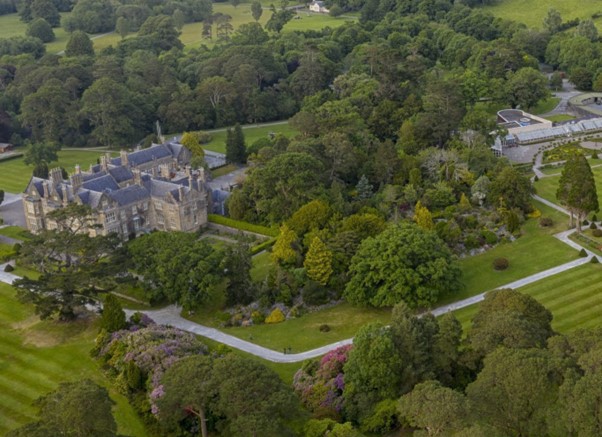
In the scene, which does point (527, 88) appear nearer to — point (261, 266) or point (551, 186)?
point (551, 186)

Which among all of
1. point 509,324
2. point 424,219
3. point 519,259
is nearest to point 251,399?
point 509,324

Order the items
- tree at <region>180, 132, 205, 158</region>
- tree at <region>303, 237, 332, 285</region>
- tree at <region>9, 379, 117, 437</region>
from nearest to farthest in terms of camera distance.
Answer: tree at <region>9, 379, 117, 437</region> < tree at <region>303, 237, 332, 285</region> < tree at <region>180, 132, 205, 158</region>

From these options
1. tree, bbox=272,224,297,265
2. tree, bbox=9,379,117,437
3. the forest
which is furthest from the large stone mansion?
tree, bbox=9,379,117,437

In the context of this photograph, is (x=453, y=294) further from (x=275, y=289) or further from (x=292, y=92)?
(x=292, y=92)

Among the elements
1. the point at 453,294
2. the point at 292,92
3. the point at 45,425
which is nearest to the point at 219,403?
the point at 45,425

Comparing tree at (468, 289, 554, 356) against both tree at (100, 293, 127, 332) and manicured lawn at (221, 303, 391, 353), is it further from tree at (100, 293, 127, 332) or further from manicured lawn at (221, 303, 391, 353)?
tree at (100, 293, 127, 332)

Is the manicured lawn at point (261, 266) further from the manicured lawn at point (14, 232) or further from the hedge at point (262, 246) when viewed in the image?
the manicured lawn at point (14, 232)

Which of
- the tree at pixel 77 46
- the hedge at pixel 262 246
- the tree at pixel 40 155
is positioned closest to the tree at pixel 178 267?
the hedge at pixel 262 246
